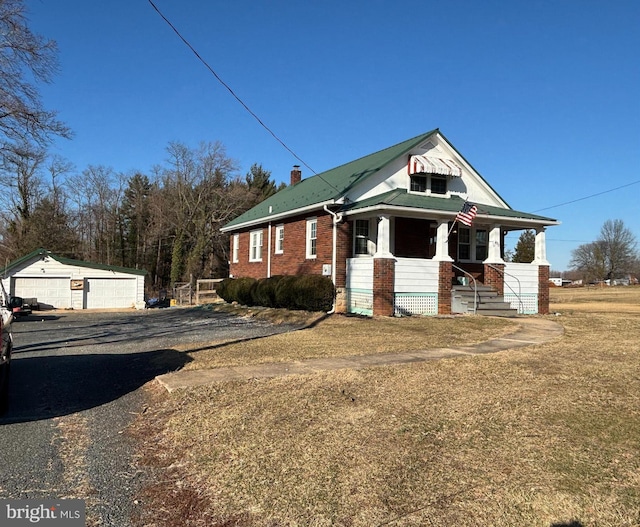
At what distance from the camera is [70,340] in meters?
12.9

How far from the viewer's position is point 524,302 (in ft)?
60.6

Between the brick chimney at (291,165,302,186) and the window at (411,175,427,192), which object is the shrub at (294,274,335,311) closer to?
the window at (411,175,427,192)

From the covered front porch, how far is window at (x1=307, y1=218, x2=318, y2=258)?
1900mm

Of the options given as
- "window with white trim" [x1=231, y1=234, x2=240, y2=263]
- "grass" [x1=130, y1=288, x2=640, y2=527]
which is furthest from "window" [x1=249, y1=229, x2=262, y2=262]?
"grass" [x1=130, y1=288, x2=640, y2=527]

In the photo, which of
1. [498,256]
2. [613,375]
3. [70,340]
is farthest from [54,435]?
[498,256]

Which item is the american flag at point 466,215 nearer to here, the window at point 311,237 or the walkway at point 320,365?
the window at point 311,237

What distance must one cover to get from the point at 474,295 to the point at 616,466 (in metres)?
13.2

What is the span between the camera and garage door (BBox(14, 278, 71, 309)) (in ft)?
84.1

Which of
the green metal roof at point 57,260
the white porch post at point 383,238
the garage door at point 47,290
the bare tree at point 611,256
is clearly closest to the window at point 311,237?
the white porch post at point 383,238

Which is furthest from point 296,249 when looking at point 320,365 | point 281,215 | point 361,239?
point 320,365

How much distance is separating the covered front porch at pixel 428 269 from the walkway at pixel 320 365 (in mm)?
5525

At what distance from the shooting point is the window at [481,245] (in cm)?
2083

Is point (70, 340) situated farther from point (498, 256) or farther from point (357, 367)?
point (498, 256)

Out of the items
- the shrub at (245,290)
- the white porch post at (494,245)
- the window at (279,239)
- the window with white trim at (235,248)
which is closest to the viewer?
the white porch post at (494,245)
